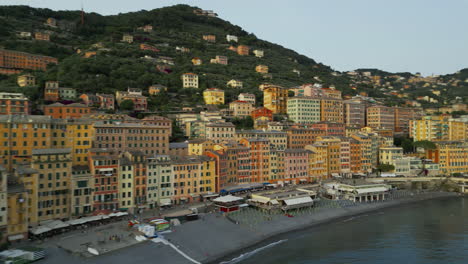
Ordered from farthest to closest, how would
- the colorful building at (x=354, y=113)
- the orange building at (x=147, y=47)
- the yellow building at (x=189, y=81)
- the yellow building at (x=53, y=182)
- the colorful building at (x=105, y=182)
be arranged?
the orange building at (x=147, y=47)
the colorful building at (x=354, y=113)
the yellow building at (x=189, y=81)
the colorful building at (x=105, y=182)
the yellow building at (x=53, y=182)

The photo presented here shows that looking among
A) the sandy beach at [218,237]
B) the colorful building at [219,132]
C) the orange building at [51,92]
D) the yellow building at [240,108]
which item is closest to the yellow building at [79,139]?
the sandy beach at [218,237]

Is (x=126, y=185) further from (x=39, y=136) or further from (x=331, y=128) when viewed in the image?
(x=331, y=128)

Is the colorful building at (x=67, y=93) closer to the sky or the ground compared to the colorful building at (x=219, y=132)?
closer to the sky

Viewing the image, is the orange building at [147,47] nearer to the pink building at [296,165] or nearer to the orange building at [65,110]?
the orange building at [65,110]

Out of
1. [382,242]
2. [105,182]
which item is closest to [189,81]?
[105,182]

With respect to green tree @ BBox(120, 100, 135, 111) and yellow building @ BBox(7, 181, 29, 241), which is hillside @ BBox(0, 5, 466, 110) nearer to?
green tree @ BBox(120, 100, 135, 111)
